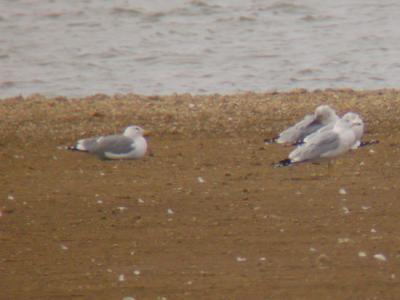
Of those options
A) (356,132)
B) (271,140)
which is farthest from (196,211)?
(271,140)

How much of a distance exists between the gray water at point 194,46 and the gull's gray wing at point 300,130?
14.3 feet

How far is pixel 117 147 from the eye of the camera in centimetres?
1111

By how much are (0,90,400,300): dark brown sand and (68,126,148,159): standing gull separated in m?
0.10

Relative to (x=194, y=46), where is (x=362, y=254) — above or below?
below

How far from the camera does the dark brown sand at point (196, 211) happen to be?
7.40 meters

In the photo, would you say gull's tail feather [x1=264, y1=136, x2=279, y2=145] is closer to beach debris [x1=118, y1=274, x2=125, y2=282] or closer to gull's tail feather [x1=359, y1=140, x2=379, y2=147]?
gull's tail feather [x1=359, y1=140, x2=379, y2=147]

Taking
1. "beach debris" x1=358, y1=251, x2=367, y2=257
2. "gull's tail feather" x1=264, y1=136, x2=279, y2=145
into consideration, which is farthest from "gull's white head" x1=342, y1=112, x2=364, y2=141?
"beach debris" x1=358, y1=251, x2=367, y2=257

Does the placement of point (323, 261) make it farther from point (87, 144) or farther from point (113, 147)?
point (87, 144)

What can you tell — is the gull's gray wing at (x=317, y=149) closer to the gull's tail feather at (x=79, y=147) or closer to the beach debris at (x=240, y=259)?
the gull's tail feather at (x=79, y=147)

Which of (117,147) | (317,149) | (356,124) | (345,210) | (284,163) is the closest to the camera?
(345,210)

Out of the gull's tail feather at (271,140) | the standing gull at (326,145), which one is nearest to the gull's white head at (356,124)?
the standing gull at (326,145)

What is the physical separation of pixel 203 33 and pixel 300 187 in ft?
37.2

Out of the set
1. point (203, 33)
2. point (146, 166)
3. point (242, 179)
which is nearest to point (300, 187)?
point (242, 179)

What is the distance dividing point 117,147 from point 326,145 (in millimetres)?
1702
